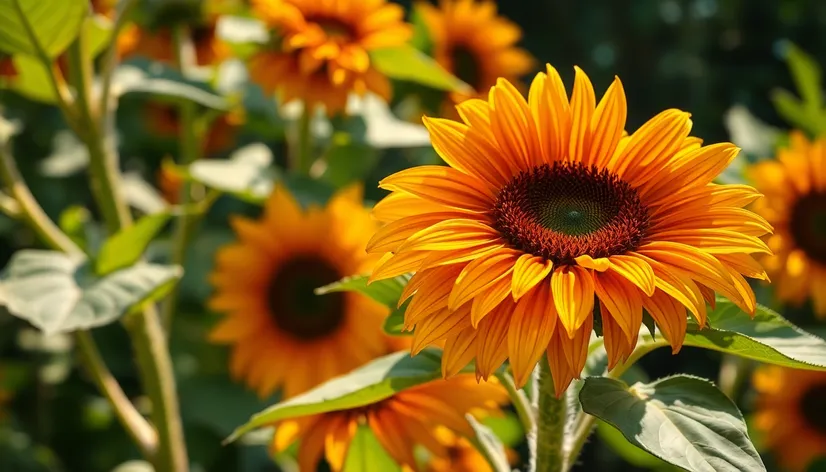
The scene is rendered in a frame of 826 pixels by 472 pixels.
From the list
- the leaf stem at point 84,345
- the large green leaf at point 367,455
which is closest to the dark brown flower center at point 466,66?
the leaf stem at point 84,345

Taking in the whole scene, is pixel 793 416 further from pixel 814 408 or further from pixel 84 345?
pixel 84 345

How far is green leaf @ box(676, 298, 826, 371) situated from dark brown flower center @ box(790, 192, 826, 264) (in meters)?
0.70

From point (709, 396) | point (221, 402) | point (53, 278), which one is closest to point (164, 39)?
point (221, 402)

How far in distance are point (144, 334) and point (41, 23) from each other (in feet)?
1.10

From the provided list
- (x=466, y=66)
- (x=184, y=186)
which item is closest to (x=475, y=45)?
(x=466, y=66)

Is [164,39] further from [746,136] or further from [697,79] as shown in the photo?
[697,79]

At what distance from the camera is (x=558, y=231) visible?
75 centimetres

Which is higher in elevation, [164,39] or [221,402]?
[164,39]

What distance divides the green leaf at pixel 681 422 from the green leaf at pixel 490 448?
0.49 feet

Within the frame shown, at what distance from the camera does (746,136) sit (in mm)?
1524

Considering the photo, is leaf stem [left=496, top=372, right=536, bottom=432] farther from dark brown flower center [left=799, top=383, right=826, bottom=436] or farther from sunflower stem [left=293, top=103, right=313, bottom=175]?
dark brown flower center [left=799, top=383, right=826, bottom=436]

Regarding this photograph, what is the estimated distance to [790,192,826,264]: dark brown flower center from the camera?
133 cm

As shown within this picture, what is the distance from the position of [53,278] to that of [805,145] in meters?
0.95

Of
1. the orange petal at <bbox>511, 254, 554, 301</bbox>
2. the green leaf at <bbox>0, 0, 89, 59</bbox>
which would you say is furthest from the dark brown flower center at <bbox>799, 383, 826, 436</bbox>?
the green leaf at <bbox>0, 0, 89, 59</bbox>
